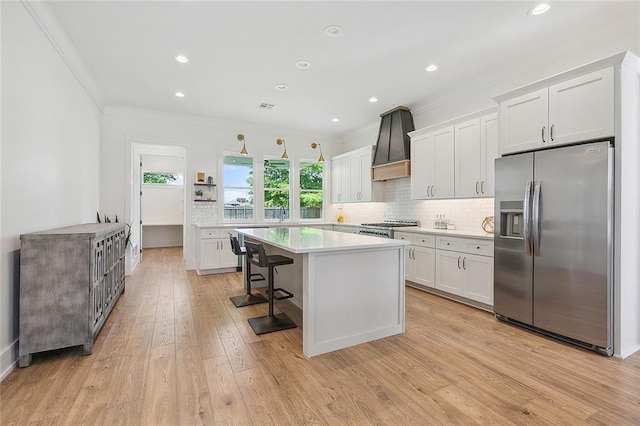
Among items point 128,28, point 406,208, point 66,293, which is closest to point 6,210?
point 66,293

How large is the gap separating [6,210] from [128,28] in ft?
6.49

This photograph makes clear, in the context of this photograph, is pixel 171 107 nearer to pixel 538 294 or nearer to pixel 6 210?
pixel 6 210

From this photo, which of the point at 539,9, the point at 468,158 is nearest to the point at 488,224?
the point at 468,158

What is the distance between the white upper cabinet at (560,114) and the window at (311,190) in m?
4.43

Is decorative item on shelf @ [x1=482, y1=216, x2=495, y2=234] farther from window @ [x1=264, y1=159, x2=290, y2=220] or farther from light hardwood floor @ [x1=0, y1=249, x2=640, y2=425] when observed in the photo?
window @ [x1=264, y1=159, x2=290, y2=220]

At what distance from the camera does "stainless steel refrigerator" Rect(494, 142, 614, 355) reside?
2.48 meters

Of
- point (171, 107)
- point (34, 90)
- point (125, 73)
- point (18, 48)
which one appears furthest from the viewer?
point (171, 107)

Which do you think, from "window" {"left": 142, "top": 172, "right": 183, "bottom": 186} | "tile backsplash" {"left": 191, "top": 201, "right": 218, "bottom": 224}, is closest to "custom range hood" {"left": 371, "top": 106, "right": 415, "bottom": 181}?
"tile backsplash" {"left": 191, "top": 201, "right": 218, "bottom": 224}

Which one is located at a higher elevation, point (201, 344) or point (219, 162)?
point (219, 162)

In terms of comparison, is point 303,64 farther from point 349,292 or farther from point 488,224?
point 488,224

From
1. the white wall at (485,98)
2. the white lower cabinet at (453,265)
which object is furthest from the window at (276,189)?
the white lower cabinet at (453,265)

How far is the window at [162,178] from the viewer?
935 centimetres

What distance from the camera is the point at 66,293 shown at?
240 cm

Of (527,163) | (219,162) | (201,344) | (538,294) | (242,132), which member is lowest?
(201,344)
